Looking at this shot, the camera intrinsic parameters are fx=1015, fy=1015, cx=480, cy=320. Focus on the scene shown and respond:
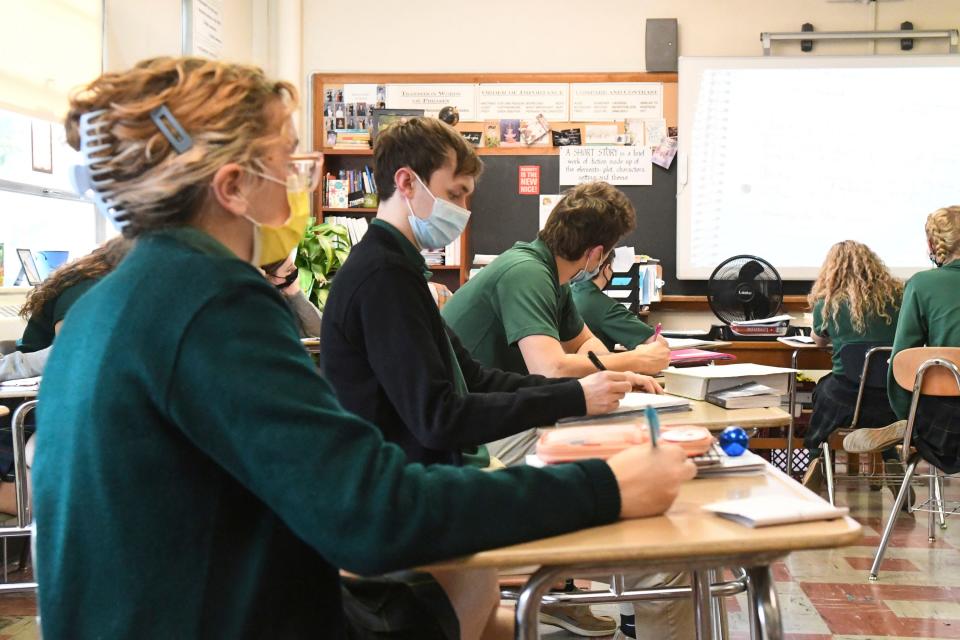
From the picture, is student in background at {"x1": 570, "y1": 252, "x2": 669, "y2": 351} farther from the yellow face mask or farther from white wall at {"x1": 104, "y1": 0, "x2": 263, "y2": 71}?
the yellow face mask

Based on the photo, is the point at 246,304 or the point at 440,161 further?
the point at 440,161

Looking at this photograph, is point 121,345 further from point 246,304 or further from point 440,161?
point 440,161

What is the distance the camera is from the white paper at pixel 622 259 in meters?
5.82

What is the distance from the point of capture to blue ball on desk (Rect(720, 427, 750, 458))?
5.04ft

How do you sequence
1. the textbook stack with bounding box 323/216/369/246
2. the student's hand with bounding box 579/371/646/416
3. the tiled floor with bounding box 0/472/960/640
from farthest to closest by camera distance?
the textbook stack with bounding box 323/216/369/246, the tiled floor with bounding box 0/472/960/640, the student's hand with bounding box 579/371/646/416

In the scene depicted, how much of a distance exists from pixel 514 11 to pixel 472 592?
564cm

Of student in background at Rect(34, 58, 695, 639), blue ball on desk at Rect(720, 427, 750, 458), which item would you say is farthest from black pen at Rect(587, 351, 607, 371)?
student in background at Rect(34, 58, 695, 639)

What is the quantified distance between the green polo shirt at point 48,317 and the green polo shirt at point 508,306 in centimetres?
141

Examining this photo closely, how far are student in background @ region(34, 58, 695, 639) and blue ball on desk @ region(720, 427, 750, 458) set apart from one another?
1.76 ft

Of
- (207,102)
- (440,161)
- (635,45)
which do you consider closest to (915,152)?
(635,45)

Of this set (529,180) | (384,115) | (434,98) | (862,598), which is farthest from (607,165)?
(862,598)

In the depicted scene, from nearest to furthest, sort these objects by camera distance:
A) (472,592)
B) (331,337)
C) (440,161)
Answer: (472,592)
(331,337)
(440,161)

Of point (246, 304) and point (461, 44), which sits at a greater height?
point (461, 44)

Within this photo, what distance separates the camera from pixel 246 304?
973mm
